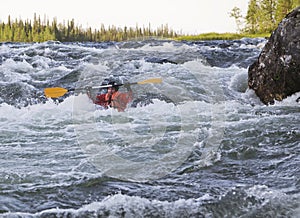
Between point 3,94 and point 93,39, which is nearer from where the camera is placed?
point 3,94

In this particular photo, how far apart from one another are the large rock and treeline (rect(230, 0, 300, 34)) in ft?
112

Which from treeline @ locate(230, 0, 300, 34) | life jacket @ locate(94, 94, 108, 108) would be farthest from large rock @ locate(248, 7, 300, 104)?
treeline @ locate(230, 0, 300, 34)

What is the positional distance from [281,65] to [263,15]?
120 feet

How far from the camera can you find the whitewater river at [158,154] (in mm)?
3910

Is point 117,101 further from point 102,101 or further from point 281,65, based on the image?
point 281,65

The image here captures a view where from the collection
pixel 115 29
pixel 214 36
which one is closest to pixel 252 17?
pixel 214 36

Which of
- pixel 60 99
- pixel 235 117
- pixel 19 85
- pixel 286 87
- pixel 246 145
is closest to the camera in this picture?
pixel 246 145

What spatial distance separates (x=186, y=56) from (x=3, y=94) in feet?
20.7

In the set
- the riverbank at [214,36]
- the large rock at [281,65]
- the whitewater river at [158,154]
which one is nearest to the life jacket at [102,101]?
the whitewater river at [158,154]

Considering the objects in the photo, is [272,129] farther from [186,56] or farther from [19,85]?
[186,56]

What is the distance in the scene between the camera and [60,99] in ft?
33.0

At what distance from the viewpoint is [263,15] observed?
140 ft

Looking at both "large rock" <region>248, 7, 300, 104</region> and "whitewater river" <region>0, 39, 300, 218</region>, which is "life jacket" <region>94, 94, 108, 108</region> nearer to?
"whitewater river" <region>0, 39, 300, 218</region>

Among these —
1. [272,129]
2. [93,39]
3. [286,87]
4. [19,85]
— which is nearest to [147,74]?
[19,85]
